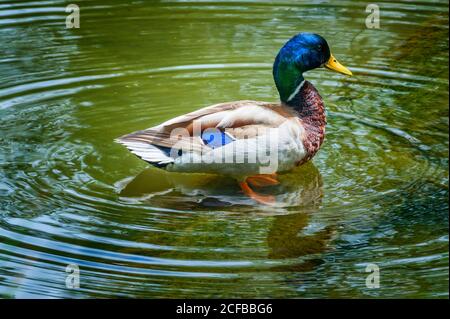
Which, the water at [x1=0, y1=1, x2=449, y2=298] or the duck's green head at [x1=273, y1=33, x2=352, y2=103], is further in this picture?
the duck's green head at [x1=273, y1=33, x2=352, y2=103]

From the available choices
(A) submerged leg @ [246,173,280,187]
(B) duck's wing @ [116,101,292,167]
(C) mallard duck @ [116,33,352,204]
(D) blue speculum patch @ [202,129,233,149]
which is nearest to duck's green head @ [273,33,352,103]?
(C) mallard duck @ [116,33,352,204]

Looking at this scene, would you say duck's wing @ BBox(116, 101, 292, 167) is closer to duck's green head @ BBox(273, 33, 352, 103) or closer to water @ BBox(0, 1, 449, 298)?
water @ BBox(0, 1, 449, 298)

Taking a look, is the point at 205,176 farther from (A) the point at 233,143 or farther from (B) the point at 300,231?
(B) the point at 300,231

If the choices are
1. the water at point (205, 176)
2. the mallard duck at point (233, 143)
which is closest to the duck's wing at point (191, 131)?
the mallard duck at point (233, 143)

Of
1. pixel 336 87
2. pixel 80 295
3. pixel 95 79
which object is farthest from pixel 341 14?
pixel 80 295

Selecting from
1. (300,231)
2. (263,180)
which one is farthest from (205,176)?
(300,231)

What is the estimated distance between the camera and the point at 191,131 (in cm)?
667

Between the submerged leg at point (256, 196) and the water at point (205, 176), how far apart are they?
8 cm

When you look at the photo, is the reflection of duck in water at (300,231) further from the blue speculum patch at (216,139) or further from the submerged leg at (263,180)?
the blue speculum patch at (216,139)

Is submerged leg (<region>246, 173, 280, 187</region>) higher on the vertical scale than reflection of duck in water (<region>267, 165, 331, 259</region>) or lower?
higher

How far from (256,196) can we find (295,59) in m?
1.20

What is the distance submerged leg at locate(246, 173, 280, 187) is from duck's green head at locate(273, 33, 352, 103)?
0.65 metres

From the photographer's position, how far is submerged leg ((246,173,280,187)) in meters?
6.91

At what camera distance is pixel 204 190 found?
265 inches
